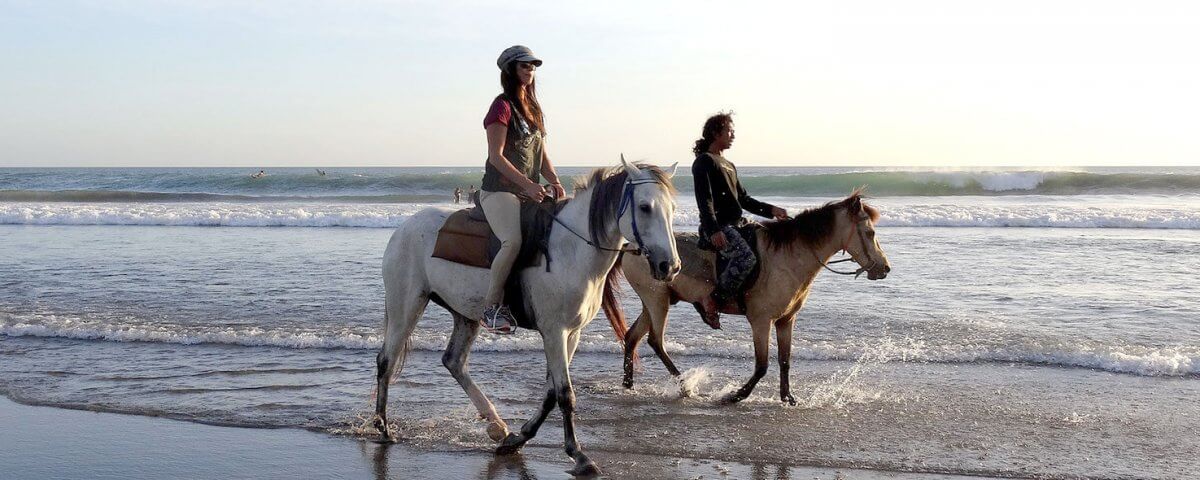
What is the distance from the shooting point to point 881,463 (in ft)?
17.6

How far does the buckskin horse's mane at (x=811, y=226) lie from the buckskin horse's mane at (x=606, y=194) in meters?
2.37

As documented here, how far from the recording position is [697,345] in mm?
8922

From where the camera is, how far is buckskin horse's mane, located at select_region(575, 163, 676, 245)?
493 centimetres

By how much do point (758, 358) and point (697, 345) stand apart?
6.46 ft

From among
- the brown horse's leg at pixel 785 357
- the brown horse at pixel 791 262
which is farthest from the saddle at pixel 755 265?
the brown horse's leg at pixel 785 357

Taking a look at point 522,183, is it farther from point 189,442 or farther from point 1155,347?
point 1155,347

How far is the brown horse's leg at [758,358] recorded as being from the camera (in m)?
6.94

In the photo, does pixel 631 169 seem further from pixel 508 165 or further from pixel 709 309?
pixel 709 309

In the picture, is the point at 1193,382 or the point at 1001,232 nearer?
the point at 1193,382

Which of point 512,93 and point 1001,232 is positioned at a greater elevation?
point 512,93

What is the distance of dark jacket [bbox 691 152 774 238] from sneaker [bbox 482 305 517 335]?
1814 millimetres

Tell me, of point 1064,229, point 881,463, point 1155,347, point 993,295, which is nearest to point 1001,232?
point 1064,229

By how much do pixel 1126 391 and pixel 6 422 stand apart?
7.70m

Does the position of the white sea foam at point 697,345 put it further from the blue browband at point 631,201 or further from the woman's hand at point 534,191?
the blue browband at point 631,201
